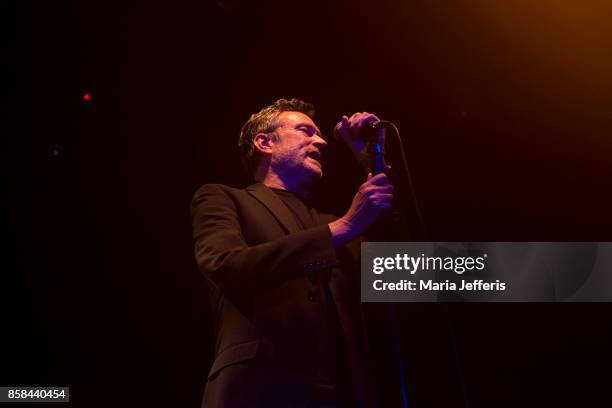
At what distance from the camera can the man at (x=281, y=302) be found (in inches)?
70.4

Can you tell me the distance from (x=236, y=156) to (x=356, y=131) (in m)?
1.60

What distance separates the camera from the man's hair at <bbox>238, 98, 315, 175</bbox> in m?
2.82

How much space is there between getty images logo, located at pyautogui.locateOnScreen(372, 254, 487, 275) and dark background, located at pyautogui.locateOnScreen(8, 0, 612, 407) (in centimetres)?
30

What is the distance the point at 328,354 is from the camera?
1.87 m

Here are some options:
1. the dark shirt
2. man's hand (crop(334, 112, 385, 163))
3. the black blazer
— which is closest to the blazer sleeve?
the black blazer

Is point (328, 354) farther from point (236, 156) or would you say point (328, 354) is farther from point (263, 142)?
point (236, 156)

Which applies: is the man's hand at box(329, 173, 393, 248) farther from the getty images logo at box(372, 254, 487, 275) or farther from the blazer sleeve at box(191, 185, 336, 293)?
the getty images logo at box(372, 254, 487, 275)

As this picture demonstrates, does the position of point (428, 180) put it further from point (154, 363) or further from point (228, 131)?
point (154, 363)

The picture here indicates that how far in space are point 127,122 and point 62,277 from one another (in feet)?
3.30

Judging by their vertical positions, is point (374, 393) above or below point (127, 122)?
below

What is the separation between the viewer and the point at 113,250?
3551 mm

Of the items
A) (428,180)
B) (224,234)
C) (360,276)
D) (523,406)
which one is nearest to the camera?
(224,234)

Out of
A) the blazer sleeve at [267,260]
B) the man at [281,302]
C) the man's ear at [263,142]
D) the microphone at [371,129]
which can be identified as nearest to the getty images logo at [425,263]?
the man at [281,302]

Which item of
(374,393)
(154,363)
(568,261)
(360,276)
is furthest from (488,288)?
(154,363)
